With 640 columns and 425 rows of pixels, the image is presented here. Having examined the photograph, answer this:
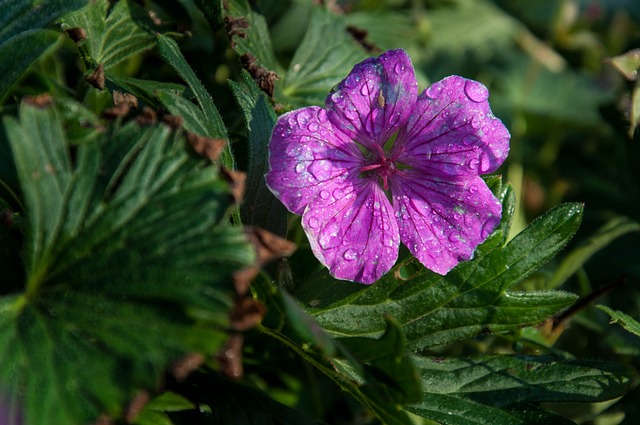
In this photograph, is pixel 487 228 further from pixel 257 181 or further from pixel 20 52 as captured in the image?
pixel 20 52

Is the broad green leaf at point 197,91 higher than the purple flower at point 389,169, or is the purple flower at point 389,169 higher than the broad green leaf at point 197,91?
the broad green leaf at point 197,91

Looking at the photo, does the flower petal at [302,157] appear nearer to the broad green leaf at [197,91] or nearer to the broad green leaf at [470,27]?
the broad green leaf at [197,91]

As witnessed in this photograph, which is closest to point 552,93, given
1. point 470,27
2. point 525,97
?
point 525,97

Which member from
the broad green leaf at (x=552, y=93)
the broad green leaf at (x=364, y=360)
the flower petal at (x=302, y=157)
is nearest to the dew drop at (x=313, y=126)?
the flower petal at (x=302, y=157)

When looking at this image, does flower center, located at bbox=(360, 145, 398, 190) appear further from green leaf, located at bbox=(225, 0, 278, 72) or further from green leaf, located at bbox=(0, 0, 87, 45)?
green leaf, located at bbox=(0, 0, 87, 45)

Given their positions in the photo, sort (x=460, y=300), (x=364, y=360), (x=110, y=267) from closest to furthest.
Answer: (x=110, y=267) → (x=364, y=360) → (x=460, y=300)

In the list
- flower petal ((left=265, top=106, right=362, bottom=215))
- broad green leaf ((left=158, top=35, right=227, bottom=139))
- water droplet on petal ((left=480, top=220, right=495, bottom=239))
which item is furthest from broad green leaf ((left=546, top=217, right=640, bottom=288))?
broad green leaf ((left=158, top=35, right=227, bottom=139))

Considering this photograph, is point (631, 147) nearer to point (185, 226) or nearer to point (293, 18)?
point (293, 18)
